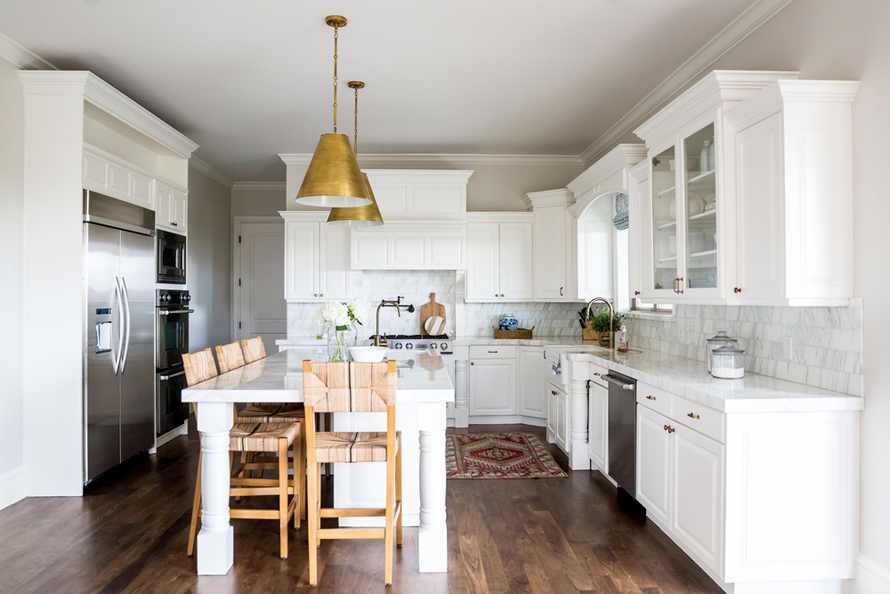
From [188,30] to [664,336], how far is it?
3.90 m

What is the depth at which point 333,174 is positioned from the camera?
2902mm

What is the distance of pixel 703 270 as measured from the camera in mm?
3020

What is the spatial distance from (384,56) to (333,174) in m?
1.33

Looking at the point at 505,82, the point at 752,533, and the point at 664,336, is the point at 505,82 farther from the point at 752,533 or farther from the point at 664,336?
the point at 752,533

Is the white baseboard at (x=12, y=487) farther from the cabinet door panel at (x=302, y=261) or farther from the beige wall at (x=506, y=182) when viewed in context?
the beige wall at (x=506, y=182)

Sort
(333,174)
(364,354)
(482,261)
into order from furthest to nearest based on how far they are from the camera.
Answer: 1. (482,261)
2. (364,354)
3. (333,174)

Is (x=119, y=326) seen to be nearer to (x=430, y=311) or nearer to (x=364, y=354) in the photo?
(x=364, y=354)

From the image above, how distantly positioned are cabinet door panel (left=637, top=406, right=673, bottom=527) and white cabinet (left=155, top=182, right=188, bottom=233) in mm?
4237

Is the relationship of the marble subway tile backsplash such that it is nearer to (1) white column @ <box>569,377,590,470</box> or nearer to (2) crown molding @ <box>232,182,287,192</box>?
(1) white column @ <box>569,377,590,470</box>

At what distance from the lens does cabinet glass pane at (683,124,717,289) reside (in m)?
2.94

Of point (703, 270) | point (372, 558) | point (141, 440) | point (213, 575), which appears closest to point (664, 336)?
point (703, 270)

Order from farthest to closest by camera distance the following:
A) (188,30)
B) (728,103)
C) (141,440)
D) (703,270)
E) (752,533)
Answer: (141,440) → (188,30) → (703,270) → (728,103) → (752,533)

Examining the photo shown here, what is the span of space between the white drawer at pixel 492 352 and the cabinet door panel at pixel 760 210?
3.17m

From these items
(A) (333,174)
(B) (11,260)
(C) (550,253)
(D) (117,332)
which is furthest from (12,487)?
(C) (550,253)
